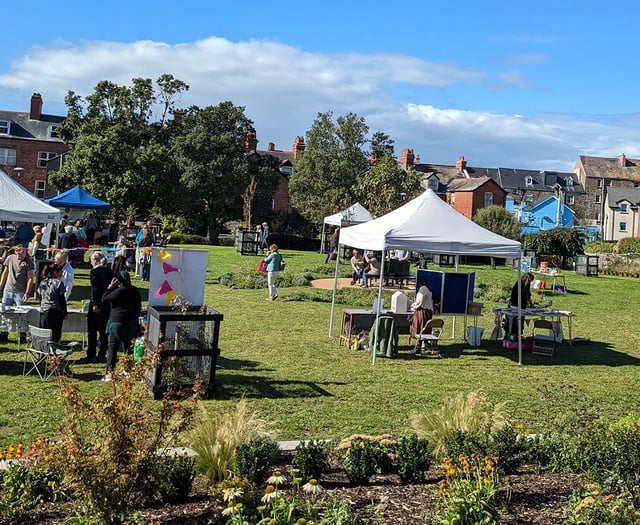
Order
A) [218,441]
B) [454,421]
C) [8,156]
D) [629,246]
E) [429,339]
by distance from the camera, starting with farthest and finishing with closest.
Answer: [8,156], [629,246], [429,339], [454,421], [218,441]

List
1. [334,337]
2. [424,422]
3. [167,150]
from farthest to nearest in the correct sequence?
[167,150], [334,337], [424,422]

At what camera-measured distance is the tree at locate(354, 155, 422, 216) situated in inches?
1687

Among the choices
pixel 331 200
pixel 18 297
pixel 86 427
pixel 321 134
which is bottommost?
pixel 86 427

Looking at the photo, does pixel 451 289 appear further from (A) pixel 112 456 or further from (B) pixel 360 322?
(A) pixel 112 456

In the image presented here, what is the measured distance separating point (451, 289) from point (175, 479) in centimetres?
986

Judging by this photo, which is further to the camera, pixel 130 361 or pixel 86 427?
pixel 86 427

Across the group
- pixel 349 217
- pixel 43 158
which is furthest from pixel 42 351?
pixel 43 158

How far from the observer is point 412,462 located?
621cm

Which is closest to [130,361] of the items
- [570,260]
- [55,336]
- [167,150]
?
[55,336]

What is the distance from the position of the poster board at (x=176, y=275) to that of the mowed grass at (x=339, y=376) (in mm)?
1304

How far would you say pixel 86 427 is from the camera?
7.60m

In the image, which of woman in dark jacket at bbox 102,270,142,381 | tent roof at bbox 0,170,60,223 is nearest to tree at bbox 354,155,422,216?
tent roof at bbox 0,170,60,223

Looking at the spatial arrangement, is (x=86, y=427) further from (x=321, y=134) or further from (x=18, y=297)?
(x=321, y=134)

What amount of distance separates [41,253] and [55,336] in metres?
9.65
